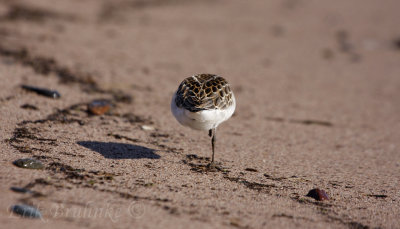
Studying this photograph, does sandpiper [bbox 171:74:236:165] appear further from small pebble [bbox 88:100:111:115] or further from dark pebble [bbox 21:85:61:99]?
dark pebble [bbox 21:85:61:99]

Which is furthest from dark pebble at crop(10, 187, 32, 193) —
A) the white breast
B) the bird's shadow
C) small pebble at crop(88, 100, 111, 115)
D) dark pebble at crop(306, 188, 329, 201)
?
dark pebble at crop(306, 188, 329, 201)

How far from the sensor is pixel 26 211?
3947 mm

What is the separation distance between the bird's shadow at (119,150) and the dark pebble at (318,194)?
1.96 metres

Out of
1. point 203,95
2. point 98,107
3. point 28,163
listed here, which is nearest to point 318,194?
point 203,95

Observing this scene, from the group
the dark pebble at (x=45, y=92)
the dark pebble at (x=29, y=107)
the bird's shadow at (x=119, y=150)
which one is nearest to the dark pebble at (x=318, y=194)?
the bird's shadow at (x=119, y=150)

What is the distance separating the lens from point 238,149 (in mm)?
6512

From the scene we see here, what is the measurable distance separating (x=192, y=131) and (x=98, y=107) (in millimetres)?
1501

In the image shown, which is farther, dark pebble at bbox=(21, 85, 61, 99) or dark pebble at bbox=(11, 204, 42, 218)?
dark pebble at bbox=(21, 85, 61, 99)

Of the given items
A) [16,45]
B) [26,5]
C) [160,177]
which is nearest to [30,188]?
[160,177]

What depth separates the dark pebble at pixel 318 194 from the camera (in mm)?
4906

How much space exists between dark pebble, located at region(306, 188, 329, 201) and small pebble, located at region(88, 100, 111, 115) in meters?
3.53

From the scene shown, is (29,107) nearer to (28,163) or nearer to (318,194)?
(28,163)

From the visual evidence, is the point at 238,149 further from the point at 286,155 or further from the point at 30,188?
the point at 30,188

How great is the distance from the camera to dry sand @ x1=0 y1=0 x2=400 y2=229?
4.46 metres
